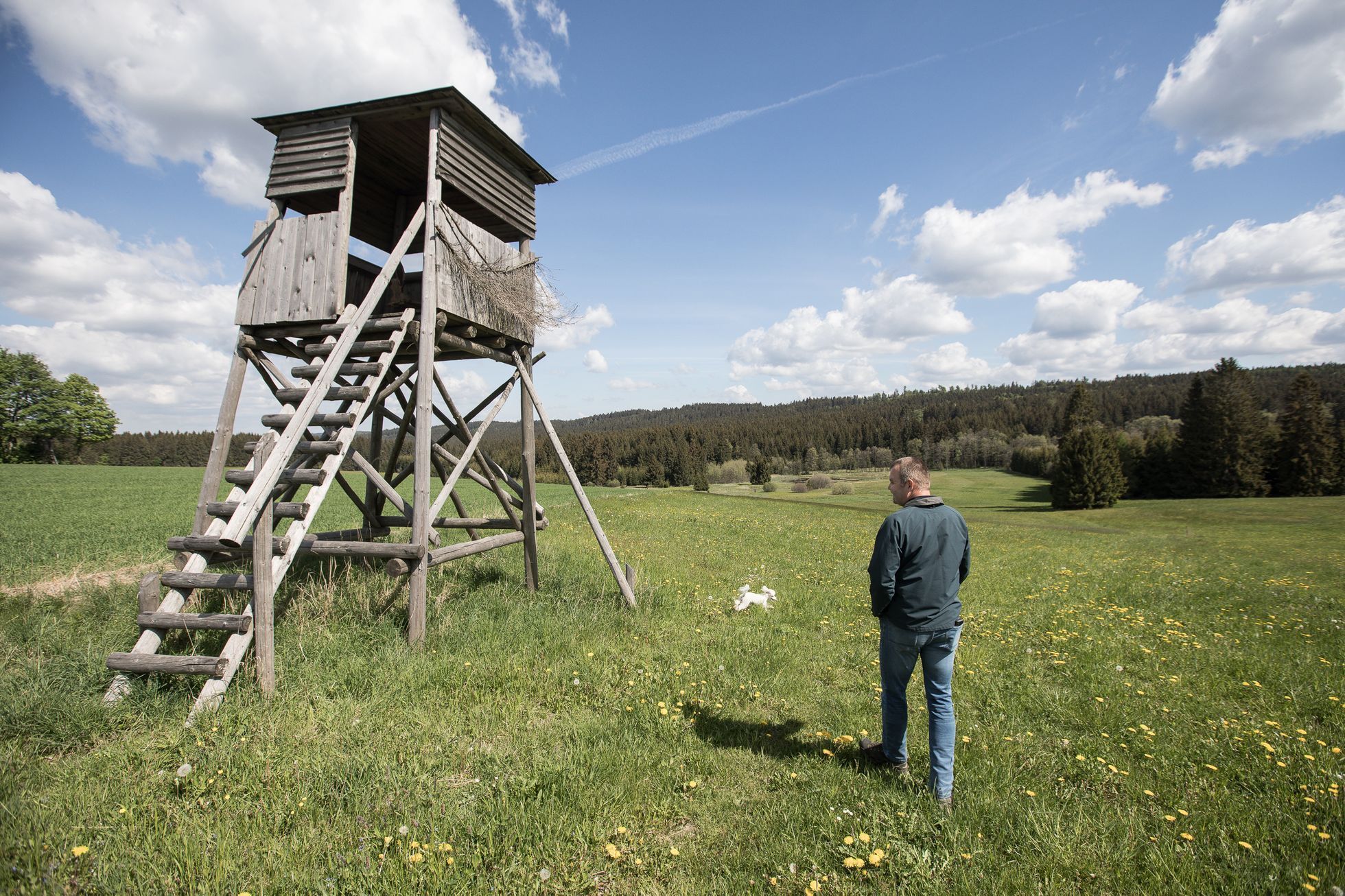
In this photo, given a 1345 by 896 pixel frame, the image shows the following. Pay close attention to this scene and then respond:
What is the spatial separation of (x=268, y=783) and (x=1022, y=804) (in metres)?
5.29

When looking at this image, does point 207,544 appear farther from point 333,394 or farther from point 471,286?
point 471,286

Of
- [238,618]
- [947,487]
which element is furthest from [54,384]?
[947,487]

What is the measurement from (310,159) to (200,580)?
18.7 feet

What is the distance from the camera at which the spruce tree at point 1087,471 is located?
50406mm

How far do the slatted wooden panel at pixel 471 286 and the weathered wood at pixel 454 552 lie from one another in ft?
10.6

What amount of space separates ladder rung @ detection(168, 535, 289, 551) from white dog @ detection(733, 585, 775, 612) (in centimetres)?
626

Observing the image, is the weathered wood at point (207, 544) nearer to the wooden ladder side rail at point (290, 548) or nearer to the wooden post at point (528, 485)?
the wooden ladder side rail at point (290, 548)

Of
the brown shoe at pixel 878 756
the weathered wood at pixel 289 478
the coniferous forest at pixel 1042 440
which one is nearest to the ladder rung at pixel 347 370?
the weathered wood at pixel 289 478

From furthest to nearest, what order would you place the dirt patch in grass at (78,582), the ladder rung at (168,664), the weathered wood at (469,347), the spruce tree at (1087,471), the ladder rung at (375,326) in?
the spruce tree at (1087,471), the dirt patch in grass at (78,582), the weathered wood at (469,347), the ladder rung at (375,326), the ladder rung at (168,664)

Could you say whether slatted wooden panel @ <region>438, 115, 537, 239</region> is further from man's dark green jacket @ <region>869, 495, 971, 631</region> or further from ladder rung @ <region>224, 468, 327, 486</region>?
man's dark green jacket @ <region>869, 495, 971, 631</region>

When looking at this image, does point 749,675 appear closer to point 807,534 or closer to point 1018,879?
point 1018,879

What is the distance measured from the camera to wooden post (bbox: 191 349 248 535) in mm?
7344

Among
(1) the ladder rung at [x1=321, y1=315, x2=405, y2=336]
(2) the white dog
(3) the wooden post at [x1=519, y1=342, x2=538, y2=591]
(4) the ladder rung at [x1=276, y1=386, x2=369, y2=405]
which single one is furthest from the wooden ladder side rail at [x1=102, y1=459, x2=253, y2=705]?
(2) the white dog

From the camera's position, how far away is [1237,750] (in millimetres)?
5016
